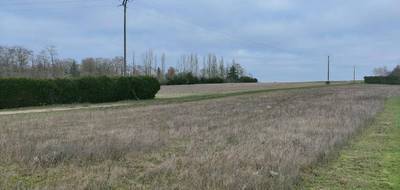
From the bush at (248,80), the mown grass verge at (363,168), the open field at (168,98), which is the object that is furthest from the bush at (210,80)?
the mown grass verge at (363,168)

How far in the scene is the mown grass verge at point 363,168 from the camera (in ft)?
24.4

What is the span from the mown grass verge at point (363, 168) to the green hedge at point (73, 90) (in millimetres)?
24185

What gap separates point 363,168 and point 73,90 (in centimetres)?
2872

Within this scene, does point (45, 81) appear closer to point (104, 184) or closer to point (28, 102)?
point (28, 102)

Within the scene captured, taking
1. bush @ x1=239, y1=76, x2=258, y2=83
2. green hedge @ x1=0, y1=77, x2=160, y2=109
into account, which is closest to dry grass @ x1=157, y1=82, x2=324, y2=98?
green hedge @ x1=0, y1=77, x2=160, y2=109

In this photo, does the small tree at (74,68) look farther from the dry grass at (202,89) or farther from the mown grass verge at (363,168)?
the mown grass verge at (363,168)

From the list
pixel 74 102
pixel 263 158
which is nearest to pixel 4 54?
pixel 74 102

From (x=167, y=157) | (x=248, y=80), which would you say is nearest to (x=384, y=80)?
(x=248, y=80)

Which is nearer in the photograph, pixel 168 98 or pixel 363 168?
pixel 363 168

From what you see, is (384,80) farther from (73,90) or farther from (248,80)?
(73,90)

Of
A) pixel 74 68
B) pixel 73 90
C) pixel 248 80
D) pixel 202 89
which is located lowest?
pixel 202 89

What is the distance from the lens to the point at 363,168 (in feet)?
28.9

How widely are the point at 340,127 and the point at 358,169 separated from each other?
5739 mm

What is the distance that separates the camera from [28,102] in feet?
106
